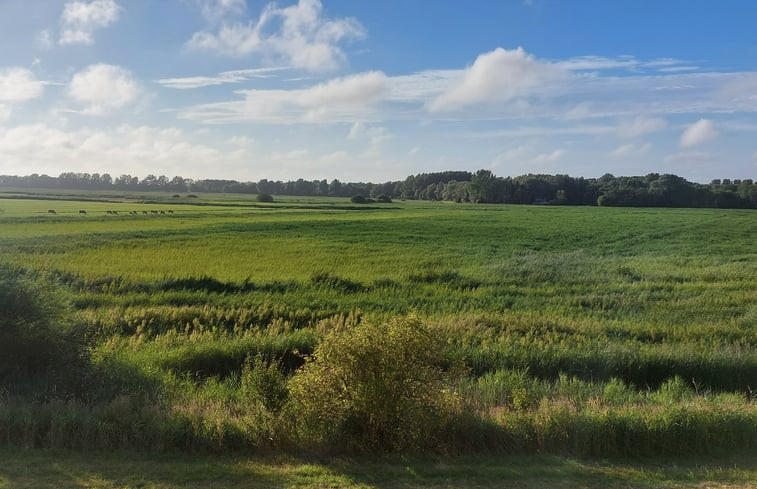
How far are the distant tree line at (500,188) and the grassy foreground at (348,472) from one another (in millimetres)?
120509

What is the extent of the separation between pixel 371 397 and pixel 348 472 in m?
0.87

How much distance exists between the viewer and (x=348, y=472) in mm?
5477

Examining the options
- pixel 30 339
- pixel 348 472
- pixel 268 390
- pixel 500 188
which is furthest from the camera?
pixel 500 188

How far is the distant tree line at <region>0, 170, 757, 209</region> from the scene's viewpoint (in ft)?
376

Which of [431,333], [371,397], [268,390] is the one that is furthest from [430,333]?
[268,390]

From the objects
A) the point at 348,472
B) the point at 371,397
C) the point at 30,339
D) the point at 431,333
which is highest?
the point at 431,333

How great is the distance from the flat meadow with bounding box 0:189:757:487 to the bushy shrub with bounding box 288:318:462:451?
0.18m

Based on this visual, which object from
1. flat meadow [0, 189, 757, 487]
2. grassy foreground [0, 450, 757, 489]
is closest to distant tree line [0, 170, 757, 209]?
flat meadow [0, 189, 757, 487]

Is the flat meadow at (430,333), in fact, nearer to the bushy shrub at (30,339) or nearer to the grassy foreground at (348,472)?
the grassy foreground at (348,472)

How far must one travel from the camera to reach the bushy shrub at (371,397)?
6.07 metres

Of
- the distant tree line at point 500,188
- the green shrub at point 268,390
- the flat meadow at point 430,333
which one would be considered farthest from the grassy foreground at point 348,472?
the distant tree line at point 500,188

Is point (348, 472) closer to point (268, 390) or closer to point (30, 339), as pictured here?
point (268, 390)

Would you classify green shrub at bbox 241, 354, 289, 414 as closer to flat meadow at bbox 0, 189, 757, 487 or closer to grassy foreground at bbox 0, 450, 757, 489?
flat meadow at bbox 0, 189, 757, 487

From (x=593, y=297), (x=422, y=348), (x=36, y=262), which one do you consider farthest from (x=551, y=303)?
(x=36, y=262)
